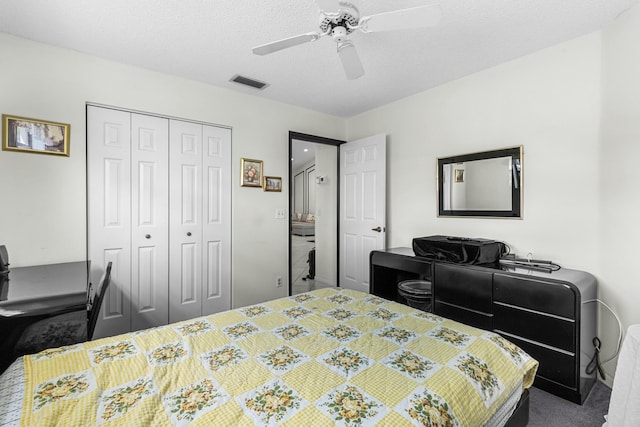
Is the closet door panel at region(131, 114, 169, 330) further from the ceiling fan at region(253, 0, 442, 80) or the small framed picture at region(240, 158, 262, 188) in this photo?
the ceiling fan at region(253, 0, 442, 80)

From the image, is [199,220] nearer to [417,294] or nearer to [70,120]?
[70,120]

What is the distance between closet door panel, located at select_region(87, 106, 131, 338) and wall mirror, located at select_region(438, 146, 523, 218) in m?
3.05

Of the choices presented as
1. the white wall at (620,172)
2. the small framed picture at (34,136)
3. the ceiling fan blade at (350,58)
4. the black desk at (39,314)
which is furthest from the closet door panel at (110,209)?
the white wall at (620,172)

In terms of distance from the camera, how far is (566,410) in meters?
1.82

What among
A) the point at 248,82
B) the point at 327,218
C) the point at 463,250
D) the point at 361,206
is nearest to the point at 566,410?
the point at 463,250

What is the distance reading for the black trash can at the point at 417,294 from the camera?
2698 mm

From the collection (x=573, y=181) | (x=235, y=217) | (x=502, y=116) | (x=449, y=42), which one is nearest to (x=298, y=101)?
(x=235, y=217)

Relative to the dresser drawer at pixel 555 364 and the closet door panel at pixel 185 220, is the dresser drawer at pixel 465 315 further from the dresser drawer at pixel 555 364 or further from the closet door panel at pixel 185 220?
the closet door panel at pixel 185 220

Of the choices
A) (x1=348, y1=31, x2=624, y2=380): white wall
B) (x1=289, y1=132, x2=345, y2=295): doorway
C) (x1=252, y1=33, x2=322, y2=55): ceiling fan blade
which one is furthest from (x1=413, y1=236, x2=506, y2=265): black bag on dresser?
(x1=252, y1=33, x2=322, y2=55): ceiling fan blade

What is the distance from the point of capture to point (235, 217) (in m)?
3.32

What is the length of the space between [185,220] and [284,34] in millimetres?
1960

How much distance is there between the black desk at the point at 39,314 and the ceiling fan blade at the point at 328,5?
81.4 inches

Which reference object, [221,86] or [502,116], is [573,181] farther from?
[221,86]

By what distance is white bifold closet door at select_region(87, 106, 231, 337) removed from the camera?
2.61 metres
